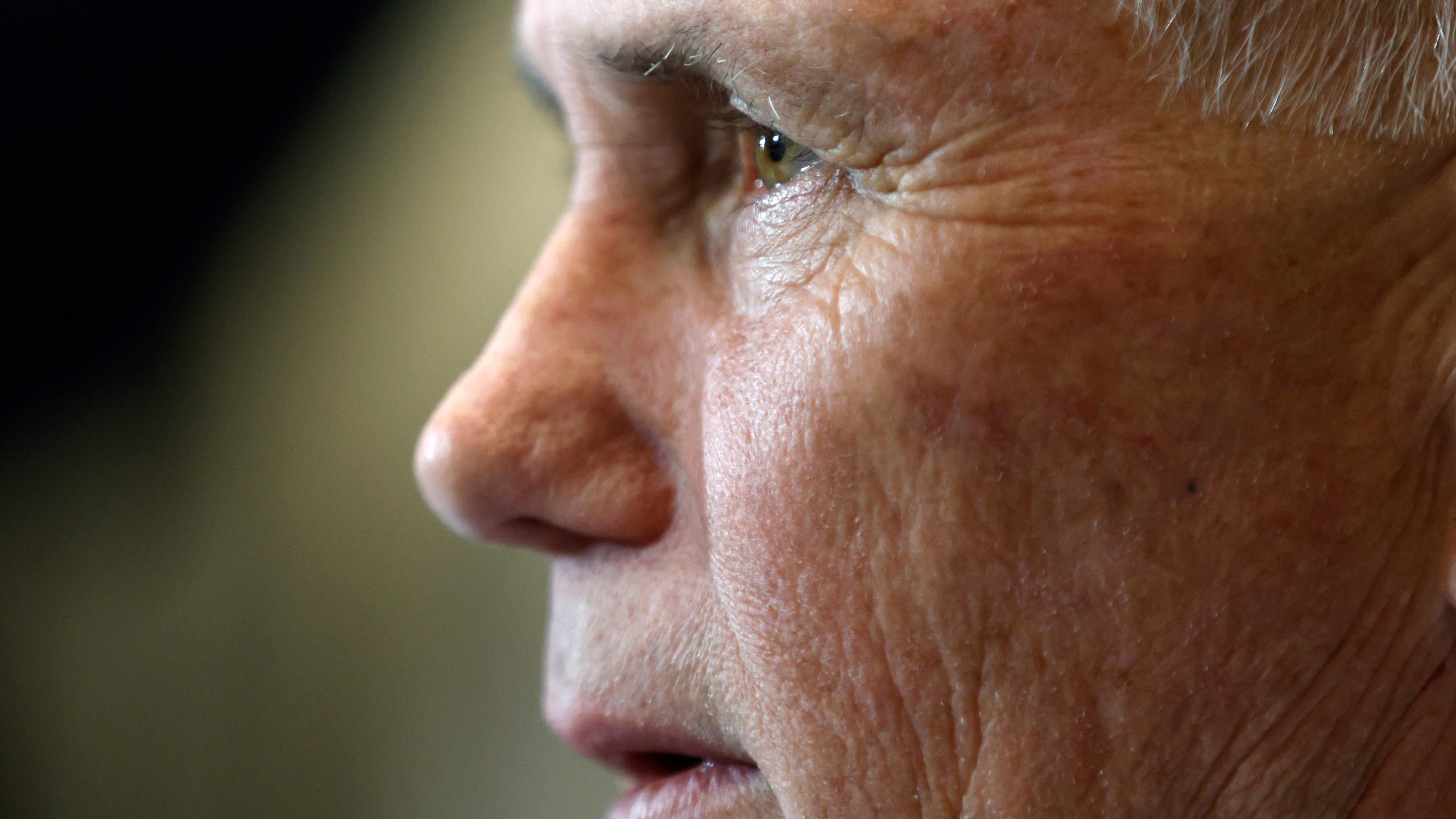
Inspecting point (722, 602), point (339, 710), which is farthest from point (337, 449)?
point (722, 602)

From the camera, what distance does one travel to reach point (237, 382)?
7.27 feet

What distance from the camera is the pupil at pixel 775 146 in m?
0.63

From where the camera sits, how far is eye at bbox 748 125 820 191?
2.03 ft

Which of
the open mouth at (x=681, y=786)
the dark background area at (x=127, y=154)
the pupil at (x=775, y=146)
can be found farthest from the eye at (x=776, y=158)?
the dark background area at (x=127, y=154)

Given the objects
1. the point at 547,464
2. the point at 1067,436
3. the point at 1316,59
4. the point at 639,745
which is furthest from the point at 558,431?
the point at 1316,59

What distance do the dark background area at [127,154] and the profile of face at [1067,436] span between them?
154 centimetres

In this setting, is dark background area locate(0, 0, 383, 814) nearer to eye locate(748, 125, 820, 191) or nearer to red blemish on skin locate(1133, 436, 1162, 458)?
eye locate(748, 125, 820, 191)

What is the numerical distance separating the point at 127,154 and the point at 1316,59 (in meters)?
1.98

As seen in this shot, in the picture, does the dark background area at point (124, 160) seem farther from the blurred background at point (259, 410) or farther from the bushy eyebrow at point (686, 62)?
the bushy eyebrow at point (686, 62)

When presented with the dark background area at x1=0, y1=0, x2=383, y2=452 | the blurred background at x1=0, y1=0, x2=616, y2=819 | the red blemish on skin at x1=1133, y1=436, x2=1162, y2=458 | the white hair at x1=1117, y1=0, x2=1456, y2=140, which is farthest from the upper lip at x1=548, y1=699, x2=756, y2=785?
the dark background area at x1=0, y1=0, x2=383, y2=452

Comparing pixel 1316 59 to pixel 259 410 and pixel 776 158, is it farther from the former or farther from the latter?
pixel 259 410

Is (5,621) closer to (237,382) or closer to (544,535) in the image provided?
(237,382)

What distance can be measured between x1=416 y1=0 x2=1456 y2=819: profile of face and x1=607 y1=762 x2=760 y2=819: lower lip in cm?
6

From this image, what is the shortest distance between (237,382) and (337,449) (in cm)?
26
